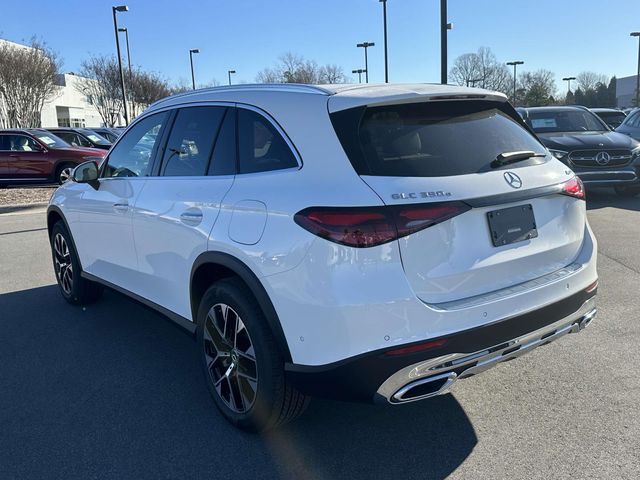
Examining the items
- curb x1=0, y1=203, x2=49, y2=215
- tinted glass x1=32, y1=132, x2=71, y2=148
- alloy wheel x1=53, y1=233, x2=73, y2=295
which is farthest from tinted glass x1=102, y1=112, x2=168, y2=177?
tinted glass x1=32, y1=132, x2=71, y2=148

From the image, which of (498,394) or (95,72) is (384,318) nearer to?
(498,394)

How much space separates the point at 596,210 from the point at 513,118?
23.6 ft

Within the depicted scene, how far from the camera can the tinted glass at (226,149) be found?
325 centimetres

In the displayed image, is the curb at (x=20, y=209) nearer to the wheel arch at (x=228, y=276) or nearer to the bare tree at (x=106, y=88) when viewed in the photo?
the wheel arch at (x=228, y=276)

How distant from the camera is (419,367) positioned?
2.51 m

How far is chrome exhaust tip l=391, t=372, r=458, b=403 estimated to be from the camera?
8.38ft

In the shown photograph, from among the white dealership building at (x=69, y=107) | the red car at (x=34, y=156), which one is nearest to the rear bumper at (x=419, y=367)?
the red car at (x=34, y=156)

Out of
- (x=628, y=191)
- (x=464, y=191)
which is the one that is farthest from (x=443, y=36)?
(x=464, y=191)

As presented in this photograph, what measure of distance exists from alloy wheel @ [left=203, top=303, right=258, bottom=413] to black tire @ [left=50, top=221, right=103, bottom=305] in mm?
2435

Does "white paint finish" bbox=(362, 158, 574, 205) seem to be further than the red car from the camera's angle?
No

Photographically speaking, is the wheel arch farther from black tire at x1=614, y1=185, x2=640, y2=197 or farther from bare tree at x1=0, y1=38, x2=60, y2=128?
bare tree at x1=0, y1=38, x2=60, y2=128

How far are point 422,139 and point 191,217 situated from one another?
4.46 feet

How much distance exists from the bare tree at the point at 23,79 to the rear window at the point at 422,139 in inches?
1203

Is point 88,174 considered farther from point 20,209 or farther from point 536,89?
point 536,89
